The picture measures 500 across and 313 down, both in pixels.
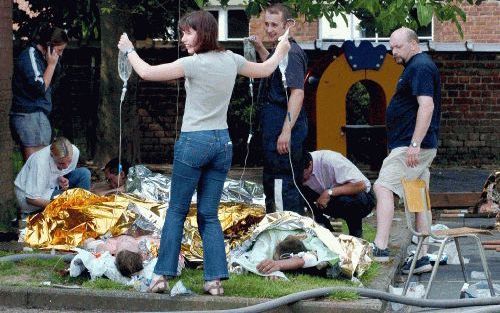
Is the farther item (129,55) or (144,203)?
(144,203)

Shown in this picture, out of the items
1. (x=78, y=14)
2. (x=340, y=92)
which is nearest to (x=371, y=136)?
(x=340, y=92)

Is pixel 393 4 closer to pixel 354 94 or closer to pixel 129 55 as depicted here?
pixel 129 55

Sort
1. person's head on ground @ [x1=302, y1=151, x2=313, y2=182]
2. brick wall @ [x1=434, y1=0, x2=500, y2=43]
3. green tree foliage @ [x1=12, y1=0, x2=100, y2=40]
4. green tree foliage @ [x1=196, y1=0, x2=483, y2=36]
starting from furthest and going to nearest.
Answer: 1. brick wall @ [x1=434, y1=0, x2=500, y2=43]
2. green tree foliage @ [x1=12, y1=0, x2=100, y2=40]
3. green tree foliage @ [x1=196, y1=0, x2=483, y2=36]
4. person's head on ground @ [x1=302, y1=151, x2=313, y2=182]

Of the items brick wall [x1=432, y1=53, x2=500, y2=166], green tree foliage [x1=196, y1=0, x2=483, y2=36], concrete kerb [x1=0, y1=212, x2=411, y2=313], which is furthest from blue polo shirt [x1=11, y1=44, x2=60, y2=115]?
brick wall [x1=432, y1=53, x2=500, y2=166]

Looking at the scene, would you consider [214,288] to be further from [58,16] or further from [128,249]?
[58,16]

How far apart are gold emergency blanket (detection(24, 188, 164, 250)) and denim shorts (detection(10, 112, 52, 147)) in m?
1.63

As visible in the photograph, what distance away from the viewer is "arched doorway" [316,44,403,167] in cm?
1677

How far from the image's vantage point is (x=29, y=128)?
36.4 ft

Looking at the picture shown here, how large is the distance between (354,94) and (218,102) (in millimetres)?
13596

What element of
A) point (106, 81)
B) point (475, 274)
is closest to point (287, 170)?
point (475, 274)

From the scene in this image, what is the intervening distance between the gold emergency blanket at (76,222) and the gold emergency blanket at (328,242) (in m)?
1.18

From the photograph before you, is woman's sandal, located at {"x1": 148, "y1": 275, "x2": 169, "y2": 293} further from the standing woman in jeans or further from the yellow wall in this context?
the yellow wall

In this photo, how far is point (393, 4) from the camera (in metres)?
11.5

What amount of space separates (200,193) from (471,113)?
14.0m
